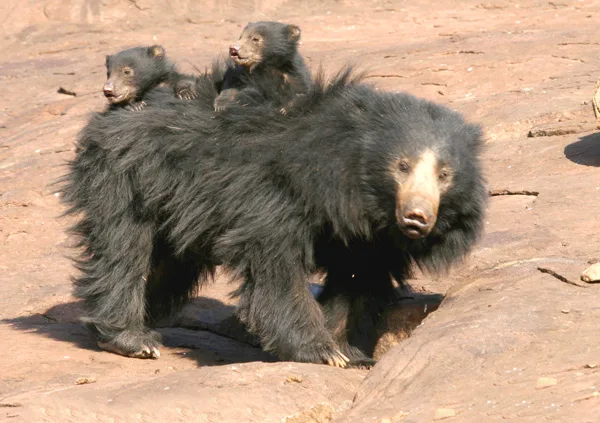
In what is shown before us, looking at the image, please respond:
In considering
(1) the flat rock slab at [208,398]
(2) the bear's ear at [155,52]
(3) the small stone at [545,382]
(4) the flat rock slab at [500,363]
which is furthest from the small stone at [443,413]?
(2) the bear's ear at [155,52]

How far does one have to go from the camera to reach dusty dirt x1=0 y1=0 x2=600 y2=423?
4.26m

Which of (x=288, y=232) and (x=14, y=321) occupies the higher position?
(x=288, y=232)

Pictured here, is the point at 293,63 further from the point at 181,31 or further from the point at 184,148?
the point at 181,31

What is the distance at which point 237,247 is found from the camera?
5.31m

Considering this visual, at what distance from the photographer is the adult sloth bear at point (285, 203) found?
5.07 metres

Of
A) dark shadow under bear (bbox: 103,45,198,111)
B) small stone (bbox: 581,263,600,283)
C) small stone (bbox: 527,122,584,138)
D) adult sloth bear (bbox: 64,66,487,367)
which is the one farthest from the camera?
small stone (bbox: 527,122,584,138)

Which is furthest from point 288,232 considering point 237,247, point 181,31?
point 181,31

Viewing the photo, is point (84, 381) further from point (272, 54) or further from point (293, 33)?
point (293, 33)

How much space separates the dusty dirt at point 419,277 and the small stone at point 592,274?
44mm

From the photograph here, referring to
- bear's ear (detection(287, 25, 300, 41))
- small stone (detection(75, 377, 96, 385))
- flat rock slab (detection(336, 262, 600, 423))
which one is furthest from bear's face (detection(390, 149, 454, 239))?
bear's ear (detection(287, 25, 300, 41))

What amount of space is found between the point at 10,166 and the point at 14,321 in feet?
14.8

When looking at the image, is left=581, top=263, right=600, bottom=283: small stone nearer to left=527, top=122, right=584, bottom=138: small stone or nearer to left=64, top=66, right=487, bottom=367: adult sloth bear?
left=64, top=66, right=487, bottom=367: adult sloth bear

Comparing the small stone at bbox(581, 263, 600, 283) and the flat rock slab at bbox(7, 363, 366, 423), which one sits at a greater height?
the small stone at bbox(581, 263, 600, 283)

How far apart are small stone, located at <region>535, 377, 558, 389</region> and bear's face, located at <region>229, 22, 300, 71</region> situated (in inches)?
124
